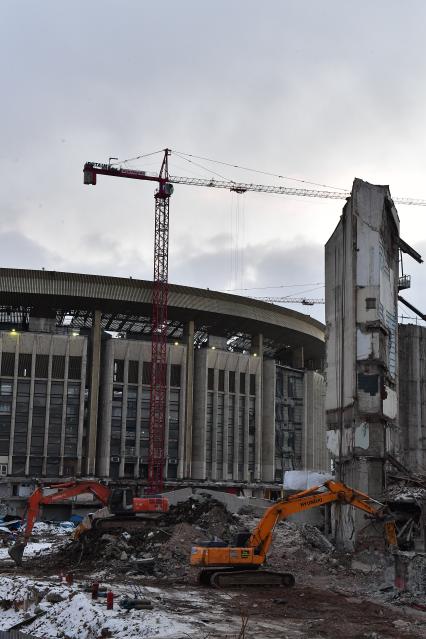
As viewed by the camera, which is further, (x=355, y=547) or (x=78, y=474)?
(x=78, y=474)

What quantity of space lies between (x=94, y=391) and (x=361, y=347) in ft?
156

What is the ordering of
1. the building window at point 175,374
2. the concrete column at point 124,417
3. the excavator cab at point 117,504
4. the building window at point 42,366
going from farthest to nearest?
1. the building window at point 175,374
2. the concrete column at point 124,417
3. the building window at point 42,366
4. the excavator cab at point 117,504

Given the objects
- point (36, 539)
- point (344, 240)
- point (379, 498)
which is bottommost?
point (36, 539)

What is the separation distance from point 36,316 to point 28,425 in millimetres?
14045

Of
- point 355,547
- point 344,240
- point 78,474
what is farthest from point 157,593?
point 78,474

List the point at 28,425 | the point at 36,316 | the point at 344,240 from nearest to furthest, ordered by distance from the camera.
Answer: the point at 344,240, the point at 28,425, the point at 36,316

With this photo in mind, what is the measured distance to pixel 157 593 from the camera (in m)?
27.6

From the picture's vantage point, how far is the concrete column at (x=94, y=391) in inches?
3378

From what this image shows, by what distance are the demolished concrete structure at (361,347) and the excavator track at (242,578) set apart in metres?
13.2

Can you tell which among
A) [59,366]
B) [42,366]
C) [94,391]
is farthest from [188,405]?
[42,366]

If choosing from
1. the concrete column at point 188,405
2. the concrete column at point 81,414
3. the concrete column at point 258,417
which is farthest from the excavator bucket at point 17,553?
the concrete column at point 258,417

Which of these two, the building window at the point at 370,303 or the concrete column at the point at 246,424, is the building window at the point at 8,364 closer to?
the concrete column at the point at 246,424

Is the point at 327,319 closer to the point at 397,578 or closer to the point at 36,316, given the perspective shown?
the point at 397,578

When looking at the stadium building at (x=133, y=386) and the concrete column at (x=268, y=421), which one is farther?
the concrete column at (x=268, y=421)
